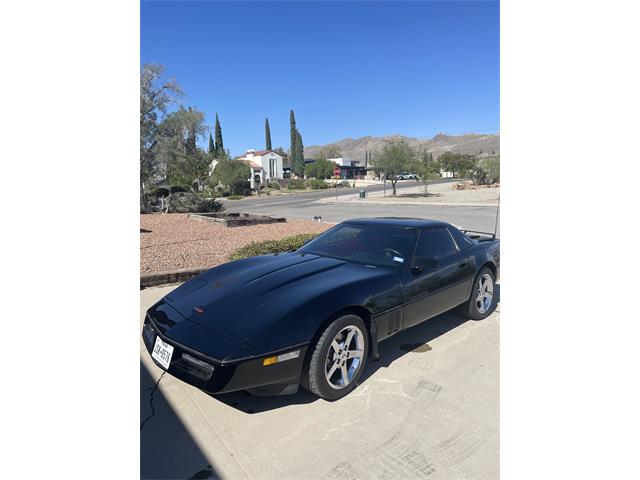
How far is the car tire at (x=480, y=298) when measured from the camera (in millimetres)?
4371

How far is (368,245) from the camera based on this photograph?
156 inches

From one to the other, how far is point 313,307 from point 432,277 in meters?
1.45

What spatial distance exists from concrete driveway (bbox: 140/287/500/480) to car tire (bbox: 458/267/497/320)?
1.05 metres

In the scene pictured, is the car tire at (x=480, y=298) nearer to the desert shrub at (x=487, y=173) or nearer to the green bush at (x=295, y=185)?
the desert shrub at (x=487, y=173)

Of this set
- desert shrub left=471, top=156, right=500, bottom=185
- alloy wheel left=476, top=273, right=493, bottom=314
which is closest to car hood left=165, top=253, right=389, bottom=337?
alloy wheel left=476, top=273, right=493, bottom=314

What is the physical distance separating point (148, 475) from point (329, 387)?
3.91 ft

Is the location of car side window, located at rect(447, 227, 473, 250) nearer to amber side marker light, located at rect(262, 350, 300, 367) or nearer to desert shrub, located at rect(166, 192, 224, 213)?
amber side marker light, located at rect(262, 350, 300, 367)

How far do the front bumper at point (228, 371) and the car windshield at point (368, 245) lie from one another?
137 centimetres

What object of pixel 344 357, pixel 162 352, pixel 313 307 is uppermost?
pixel 313 307

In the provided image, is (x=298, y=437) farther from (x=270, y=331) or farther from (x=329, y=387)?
(x=270, y=331)

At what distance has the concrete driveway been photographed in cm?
222

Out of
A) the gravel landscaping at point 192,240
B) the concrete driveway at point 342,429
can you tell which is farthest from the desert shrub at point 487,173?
the concrete driveway at point 342,429

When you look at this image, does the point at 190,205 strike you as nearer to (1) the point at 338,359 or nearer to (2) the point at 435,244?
(2) the point at 435,244

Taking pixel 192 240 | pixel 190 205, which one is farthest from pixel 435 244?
pixel 190 205
